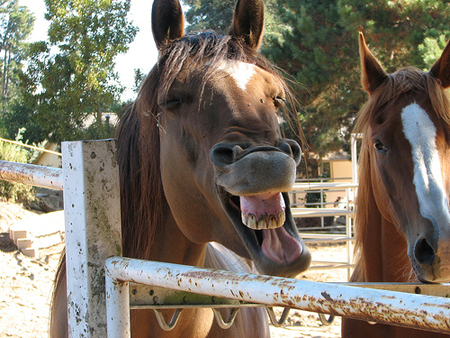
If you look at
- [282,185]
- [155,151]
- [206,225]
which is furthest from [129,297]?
[155,151]

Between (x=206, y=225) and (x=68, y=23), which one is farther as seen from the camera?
(x=68, y=23)

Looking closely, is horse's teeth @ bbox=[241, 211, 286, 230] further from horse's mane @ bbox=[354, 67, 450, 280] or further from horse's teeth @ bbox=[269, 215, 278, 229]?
horse's mane @ bbox=[354, 67, 450, 280]

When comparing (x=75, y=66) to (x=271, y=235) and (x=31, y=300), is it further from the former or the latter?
(x=271, y=235)

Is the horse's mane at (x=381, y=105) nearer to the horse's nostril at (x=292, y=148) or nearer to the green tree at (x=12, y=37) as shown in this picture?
the horse's nostril at (x=292, y=148)

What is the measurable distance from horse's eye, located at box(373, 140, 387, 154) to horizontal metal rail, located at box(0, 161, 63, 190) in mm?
1651

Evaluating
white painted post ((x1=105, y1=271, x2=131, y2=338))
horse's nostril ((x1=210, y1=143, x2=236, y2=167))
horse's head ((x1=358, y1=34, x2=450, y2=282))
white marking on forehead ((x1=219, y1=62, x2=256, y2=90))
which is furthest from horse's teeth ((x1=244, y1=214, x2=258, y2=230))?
horse's head ((x1=358, y1=34, x2=450, y2=282))

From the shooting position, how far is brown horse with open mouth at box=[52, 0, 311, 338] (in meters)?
1.14

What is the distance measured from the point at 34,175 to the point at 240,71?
0.81 meters

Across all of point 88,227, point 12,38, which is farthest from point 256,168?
point 12,38

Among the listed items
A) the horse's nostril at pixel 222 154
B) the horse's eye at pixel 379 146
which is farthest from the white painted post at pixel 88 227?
the horse's eye at pixel 379 146

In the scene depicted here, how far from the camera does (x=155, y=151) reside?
64.3 inches

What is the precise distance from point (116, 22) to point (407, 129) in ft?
60.7

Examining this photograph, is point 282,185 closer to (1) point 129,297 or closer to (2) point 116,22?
(1) point 129,297

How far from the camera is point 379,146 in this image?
2252 millimetres
